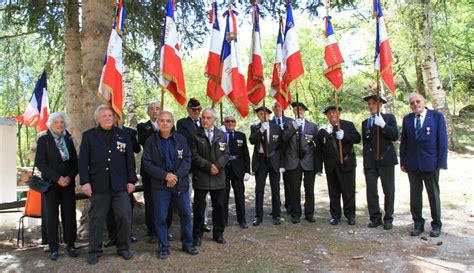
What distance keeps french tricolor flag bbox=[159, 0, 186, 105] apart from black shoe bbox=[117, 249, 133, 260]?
2194 millimetres

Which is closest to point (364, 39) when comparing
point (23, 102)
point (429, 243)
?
point (429, 243)

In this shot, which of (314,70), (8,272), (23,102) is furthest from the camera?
(23,102)

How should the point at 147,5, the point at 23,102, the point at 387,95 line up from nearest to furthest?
1. the point at 147,5
2. the point at 387,95
3. the point at 23,102

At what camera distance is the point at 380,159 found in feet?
20.5

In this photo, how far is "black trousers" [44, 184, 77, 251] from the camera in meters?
5.02

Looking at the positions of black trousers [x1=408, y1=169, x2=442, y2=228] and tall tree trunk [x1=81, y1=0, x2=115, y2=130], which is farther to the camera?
tall tree trunk [x1=81, y1=0, x2=115, y2=130]

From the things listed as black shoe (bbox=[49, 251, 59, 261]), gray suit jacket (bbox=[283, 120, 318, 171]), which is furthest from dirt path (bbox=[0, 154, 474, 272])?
gray suit jacket (bbox=[283, 120, 318, 171])

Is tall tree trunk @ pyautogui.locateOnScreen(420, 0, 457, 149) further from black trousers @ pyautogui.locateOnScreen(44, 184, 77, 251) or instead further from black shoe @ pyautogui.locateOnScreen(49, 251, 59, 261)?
black shoe @ pyautogui.locateOnScreen(49, 251, 59, 261)

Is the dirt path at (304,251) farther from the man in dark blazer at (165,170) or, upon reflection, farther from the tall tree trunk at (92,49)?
the tall tree trunk at (92,49)

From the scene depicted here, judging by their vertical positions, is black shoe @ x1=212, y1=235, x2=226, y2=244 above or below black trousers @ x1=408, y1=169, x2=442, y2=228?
below

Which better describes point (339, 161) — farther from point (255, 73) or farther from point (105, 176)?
point (105, 176)

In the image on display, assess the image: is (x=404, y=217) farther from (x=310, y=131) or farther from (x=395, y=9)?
(x=395, y=9)

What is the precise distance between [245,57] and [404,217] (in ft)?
75.2

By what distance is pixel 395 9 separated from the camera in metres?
13.9
